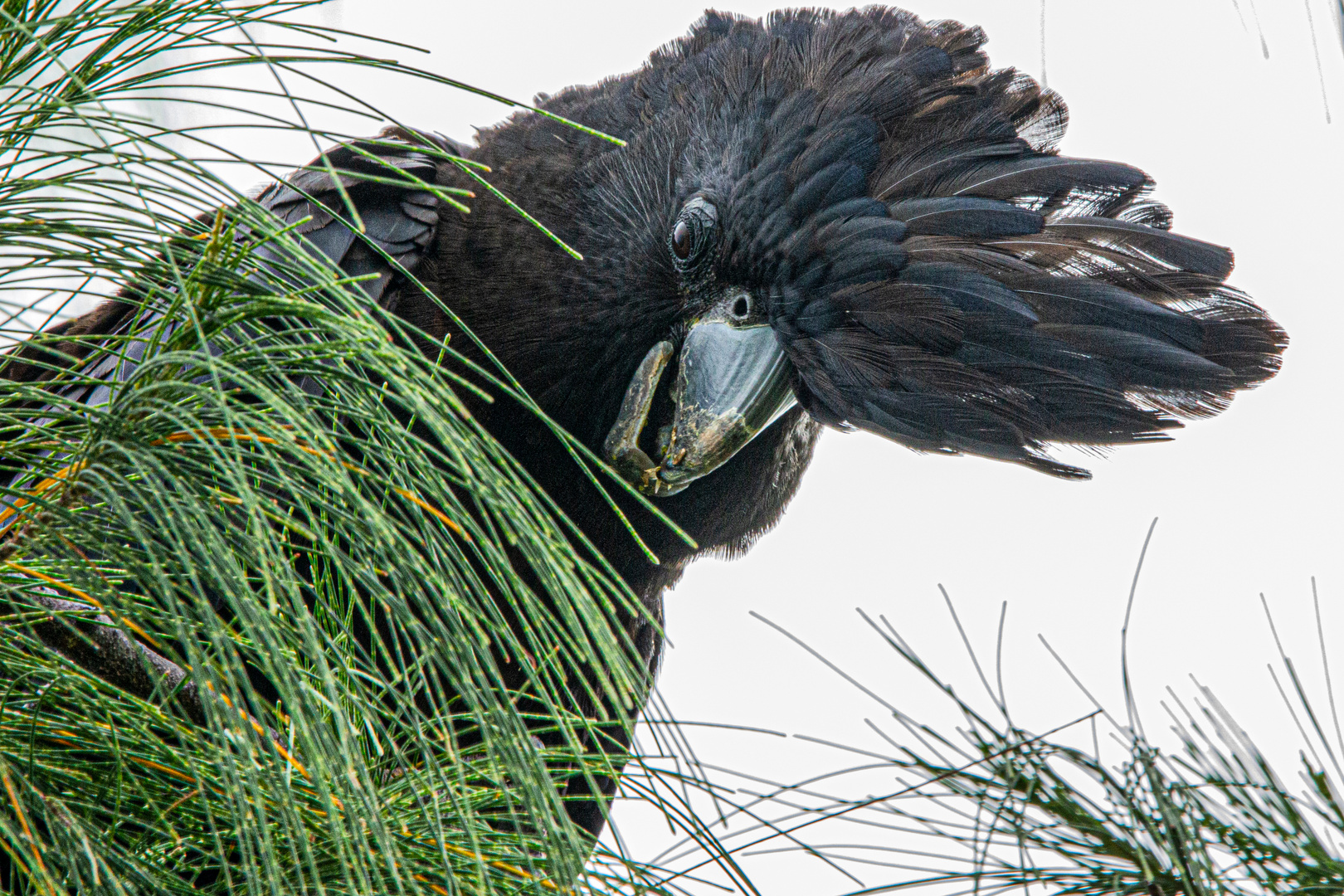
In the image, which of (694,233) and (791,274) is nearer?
(791,274)

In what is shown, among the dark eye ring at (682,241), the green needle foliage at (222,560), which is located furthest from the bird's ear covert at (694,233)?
the green needle foliage at (222,560)

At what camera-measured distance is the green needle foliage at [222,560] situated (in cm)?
54

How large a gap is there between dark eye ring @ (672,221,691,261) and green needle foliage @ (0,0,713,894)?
719 mm

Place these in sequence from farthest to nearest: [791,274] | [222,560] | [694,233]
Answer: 1. [694,233]
2. [791,274]
3. [222,560]

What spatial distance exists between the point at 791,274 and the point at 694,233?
17cm

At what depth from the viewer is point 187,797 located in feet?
2.21

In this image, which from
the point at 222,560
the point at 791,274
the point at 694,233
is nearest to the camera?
the point at 222,560

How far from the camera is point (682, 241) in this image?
1433 mm

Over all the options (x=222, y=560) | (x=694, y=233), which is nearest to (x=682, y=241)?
(x=694, y=233)

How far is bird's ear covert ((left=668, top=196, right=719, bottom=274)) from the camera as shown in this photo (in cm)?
141

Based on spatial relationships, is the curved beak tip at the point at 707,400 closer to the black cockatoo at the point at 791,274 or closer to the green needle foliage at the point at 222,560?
the black cockatoo at the point at 791,274

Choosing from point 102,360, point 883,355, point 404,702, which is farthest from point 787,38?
point 404,702

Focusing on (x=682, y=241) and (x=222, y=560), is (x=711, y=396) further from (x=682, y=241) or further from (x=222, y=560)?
(x=222, y=560)

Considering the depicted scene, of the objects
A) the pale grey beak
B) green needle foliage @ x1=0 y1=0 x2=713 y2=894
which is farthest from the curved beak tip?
green needle foliage @ x1=0 y1=0 x2=713 y2=894
